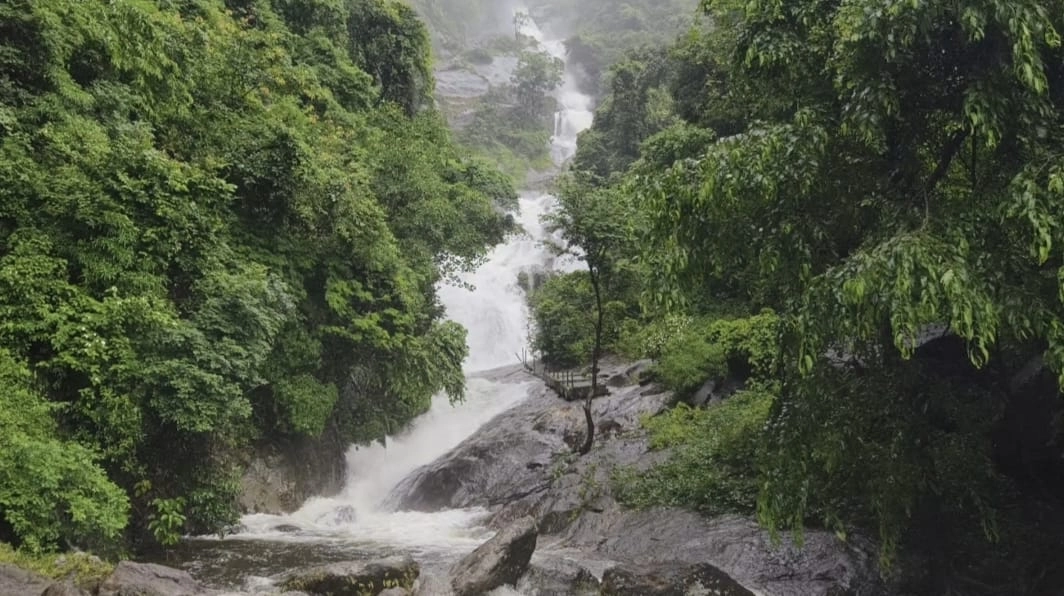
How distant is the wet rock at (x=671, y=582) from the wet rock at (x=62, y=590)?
18.2 feet

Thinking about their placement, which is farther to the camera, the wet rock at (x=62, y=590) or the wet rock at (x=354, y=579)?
the wet rock at (x=354, y=579)

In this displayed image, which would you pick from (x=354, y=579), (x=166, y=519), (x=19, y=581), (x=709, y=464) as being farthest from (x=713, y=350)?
(x=19, y=581)

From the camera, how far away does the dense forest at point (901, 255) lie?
4.77m

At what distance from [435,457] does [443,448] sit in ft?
2.41

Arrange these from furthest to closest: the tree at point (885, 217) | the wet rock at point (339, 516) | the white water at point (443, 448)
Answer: the wet rock at point (339, 516) < the white water at point (443, 448) < the tree at point (885, 217)

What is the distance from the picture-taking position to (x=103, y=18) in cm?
998

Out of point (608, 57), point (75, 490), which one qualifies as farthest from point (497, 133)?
point (75, 490)

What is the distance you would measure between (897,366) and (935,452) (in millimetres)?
1058

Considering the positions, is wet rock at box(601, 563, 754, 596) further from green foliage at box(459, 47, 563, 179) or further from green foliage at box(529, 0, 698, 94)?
green foliage at box(529, 0, 698, 94)

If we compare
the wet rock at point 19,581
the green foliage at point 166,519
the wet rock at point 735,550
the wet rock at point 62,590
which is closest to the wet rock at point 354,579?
the green foliage at point 166,519

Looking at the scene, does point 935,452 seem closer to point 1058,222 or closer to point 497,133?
point 1058,222

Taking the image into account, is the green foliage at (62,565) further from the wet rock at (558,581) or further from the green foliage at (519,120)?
the green foliage at (519,120)

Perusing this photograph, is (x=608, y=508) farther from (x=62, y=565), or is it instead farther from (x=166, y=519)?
(x=62, y=565)

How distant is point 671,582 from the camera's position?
7965mm
